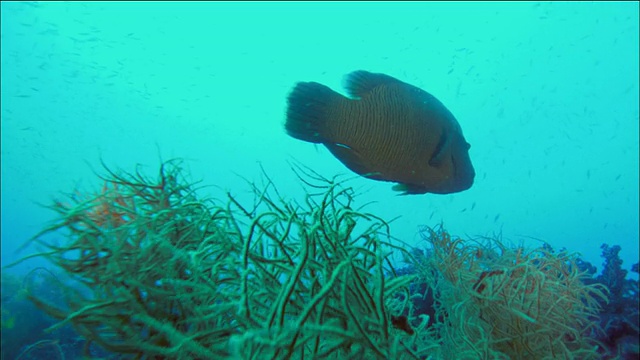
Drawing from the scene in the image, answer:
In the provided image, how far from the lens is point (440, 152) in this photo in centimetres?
A: 325

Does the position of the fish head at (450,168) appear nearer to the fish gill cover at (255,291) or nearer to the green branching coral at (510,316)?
the green branching coral at (510,316)

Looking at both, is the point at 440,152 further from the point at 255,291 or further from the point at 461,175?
the point at 255,291

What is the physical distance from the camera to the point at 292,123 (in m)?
3.06

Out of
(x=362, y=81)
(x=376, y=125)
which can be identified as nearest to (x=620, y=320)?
(x=376, y=125)

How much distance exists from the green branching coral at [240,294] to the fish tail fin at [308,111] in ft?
3.83

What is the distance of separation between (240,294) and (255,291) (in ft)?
1.18

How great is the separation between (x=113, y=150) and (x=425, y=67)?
7155cm

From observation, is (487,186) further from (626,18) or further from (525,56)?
(626,18)

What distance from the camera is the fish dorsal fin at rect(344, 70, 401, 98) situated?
10.7ft

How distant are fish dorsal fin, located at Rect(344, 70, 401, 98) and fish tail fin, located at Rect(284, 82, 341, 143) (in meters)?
0.20

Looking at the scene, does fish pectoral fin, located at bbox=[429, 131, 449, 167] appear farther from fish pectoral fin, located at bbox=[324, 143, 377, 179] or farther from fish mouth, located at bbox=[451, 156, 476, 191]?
fish pectoral fin, located at bbox=[324, 143, 377, 179]

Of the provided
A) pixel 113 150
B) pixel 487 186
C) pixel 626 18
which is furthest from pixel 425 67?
pixel 113 150

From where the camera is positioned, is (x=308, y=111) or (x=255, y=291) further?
(x=308, y=111)

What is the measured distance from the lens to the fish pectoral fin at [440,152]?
3.24 metres
